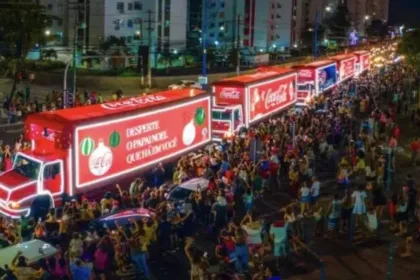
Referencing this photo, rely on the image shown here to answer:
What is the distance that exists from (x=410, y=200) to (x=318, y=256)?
3.48 metres

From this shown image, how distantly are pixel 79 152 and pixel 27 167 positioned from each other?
66.3 inches

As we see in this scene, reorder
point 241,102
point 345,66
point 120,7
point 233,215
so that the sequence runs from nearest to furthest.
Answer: point 233,215
point 241,102
point 345,66
point 120,7

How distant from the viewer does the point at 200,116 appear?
84.2ft

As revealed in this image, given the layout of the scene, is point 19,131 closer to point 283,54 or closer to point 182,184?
point 182,184

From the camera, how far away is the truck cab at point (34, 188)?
18.1 meters

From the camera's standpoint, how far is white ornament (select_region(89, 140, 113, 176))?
1902 cm

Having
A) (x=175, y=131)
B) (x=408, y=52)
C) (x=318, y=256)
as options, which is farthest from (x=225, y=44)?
(x=318, y=256)

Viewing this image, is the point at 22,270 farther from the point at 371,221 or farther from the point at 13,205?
the point at 371,221

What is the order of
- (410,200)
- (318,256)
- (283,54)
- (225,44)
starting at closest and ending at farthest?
(318,256) < (410,200) < (283,54) < (225,44)

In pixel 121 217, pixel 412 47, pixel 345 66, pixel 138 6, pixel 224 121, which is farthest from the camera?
pixel 138 6

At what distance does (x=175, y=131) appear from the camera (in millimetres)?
23578

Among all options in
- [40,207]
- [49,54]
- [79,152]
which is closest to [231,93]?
[79,152]

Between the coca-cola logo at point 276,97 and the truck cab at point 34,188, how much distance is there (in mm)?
16386

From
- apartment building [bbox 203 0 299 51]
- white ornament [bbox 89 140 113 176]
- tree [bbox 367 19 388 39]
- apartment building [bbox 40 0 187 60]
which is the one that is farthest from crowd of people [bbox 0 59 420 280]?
tree [bbox 367 19 388 39]
